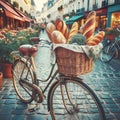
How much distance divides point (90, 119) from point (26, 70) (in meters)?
1.35

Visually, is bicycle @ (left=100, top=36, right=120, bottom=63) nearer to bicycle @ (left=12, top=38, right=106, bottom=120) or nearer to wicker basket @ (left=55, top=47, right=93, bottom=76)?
bicycle @ (left=12, top=38, right=106, bottom=120)

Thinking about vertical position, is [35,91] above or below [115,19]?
below

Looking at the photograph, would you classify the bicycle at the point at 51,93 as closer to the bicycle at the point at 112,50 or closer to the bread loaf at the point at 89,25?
the bread loaf at the point at 89,25

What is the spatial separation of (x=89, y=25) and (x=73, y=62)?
0.54 m

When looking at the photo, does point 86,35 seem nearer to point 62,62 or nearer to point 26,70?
point 62,62

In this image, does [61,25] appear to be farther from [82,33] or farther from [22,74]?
[22,74]

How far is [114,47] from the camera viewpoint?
839 centimetres

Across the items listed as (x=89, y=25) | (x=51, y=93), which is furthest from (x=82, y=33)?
(x=51, y=93)

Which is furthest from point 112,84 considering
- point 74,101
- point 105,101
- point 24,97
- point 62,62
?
point 62,62

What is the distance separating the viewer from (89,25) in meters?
2.72

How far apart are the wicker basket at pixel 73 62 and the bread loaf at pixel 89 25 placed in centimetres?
34

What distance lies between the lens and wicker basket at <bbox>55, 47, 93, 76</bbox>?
2.54 metres

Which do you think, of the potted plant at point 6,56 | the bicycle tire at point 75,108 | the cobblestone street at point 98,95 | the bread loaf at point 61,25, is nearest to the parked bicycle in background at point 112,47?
the cobblestone street at point 98,95

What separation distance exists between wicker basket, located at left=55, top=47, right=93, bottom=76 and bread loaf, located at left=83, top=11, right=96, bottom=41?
1.11 ft
